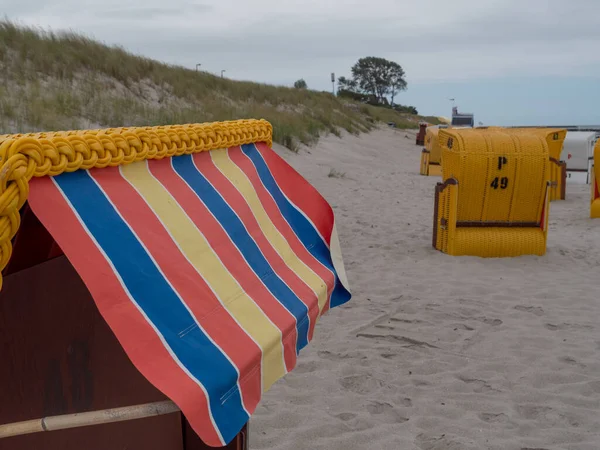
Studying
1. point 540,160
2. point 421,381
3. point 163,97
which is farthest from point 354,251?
point 163,97

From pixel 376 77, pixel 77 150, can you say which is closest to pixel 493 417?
pixel 77 150

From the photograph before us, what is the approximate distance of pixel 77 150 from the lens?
137cm

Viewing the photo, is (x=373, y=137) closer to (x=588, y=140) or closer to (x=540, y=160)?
(x=588, y=140)

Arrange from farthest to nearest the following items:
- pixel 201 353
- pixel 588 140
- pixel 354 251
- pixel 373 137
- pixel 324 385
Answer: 1. pixel 373 137
2. pixel 588 140
3. pixel 354 251
4. pixel 324 385
5. pixel 201 353

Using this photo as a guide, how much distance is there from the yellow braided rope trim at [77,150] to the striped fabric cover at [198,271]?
32mm

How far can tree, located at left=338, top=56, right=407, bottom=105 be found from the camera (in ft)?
229

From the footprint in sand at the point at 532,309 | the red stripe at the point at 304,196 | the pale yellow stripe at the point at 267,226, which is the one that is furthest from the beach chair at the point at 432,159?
the pale yellow stripe at the point at 267,226

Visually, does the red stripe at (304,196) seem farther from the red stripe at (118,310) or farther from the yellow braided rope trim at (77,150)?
the red stripe at (118,310)

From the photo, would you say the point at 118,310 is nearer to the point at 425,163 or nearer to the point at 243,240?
the point at 243,240

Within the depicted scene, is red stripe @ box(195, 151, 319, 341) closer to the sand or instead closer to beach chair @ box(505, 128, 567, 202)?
the sand

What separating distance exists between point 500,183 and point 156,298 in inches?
219

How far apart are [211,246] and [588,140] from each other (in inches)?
534

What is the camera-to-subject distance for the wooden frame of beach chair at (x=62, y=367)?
166 centimetres

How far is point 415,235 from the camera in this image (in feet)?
25.7
